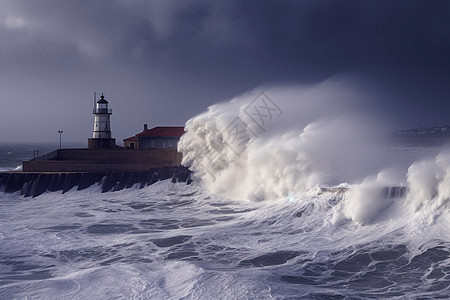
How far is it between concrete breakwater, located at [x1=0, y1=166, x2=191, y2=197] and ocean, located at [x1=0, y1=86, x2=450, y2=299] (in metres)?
1.60

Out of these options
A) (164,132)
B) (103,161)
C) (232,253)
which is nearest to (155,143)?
(164,132)

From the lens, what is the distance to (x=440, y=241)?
9148 millimetres

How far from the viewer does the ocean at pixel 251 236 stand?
23.9 feet

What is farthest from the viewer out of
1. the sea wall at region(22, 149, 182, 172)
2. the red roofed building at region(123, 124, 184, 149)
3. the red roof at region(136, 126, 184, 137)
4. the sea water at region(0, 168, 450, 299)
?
the red roof at region(136, 126, 184, 137)

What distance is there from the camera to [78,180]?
2117cm

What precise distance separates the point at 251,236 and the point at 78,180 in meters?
13.0

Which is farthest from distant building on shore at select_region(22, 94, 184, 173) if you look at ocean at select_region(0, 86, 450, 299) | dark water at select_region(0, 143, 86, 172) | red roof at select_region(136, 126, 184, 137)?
ocean at select_region(0, 86, 450, 299)

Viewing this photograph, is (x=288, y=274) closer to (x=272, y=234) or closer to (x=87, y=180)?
(x=272, y=234)

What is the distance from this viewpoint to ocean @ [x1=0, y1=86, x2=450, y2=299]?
287 inches

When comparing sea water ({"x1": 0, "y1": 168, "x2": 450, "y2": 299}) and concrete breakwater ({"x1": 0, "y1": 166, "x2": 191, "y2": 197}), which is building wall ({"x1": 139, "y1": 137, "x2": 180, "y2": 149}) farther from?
sea water ({"x1": 0, "y1": 168, "x2": 450, "y2": 299})

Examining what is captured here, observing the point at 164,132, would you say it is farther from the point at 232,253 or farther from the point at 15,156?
the point at 15,156

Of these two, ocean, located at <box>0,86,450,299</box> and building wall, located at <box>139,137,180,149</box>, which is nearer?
ocean, located at <box>0,86,450,299</box>

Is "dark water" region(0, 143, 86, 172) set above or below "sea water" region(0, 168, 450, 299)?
above

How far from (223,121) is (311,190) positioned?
780 cm
